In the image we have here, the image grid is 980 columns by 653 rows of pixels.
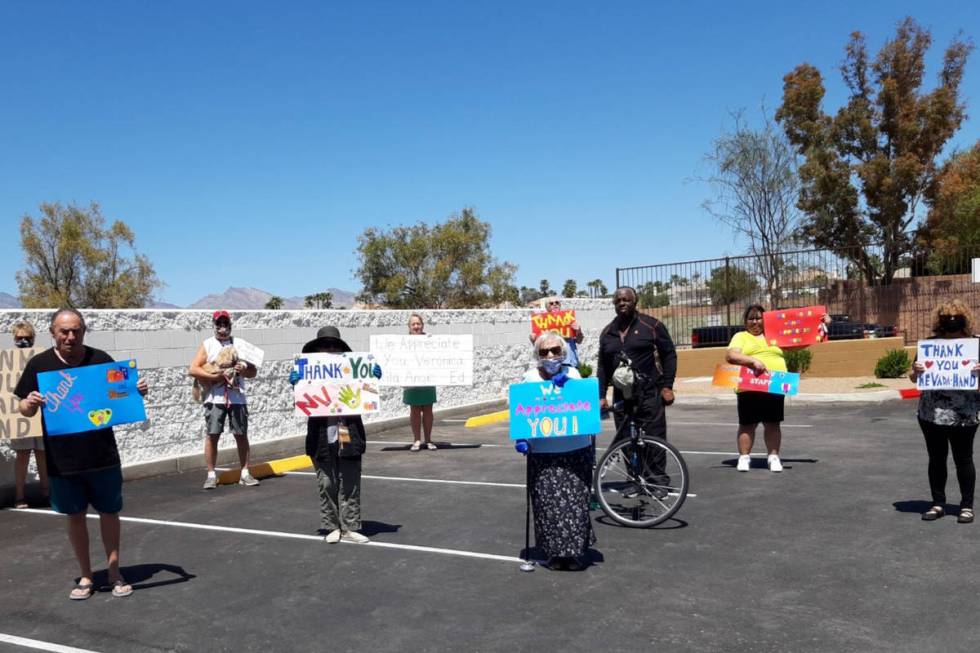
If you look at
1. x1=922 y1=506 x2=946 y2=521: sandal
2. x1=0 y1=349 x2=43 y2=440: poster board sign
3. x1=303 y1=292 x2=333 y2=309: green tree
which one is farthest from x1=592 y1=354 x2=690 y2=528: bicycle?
x1=303 y1=292 x2=333 y2=309: green tree

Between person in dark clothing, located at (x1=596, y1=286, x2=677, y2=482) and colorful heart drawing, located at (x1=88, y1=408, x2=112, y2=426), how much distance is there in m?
4.27

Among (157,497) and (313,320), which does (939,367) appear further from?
(313,320)

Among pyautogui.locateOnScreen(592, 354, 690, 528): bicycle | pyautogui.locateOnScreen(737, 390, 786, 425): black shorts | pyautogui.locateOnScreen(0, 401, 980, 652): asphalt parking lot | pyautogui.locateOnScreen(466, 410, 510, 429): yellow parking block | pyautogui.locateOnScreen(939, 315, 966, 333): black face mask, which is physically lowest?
pyautogui.locateOnScreen(0, 401, 980, 652): asphalt parking lot

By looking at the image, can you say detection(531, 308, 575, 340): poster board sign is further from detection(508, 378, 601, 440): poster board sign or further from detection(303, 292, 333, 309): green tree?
detection(303, 292, 333, 309): green tree

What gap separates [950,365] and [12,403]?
9.13 metres

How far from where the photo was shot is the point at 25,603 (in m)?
5.86

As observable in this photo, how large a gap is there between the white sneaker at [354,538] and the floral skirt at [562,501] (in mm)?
1657

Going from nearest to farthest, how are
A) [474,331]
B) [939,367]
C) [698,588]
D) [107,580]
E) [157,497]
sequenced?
1. [698,588]
2. [107,580]
3. [939,367]
4. [157,497]
5. [474,331]

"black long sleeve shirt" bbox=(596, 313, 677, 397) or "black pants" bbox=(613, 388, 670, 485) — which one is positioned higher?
"black long sleeve shirt" bbox=(596, 313, 677, 397)

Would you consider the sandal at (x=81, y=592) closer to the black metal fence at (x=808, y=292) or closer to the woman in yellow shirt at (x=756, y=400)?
the woman in yellow shirt at (x=756, y=400)

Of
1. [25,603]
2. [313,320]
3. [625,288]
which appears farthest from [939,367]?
[313,320]

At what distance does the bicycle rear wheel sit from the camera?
7441 mm

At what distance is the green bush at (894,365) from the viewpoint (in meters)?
20.3

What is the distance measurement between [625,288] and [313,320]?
24.1ft
